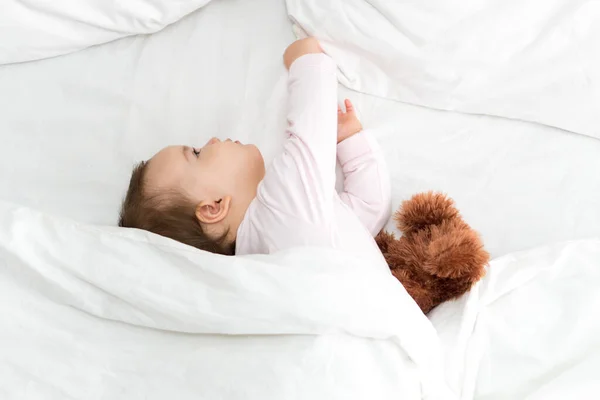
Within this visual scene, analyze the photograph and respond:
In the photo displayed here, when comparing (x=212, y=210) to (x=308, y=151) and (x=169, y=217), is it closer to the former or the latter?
(x=169, y=217)

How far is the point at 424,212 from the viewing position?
39.0 inches

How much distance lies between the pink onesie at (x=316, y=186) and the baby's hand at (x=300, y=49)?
0.10ft

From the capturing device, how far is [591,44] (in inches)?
40.6

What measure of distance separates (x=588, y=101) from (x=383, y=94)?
1.15 feet

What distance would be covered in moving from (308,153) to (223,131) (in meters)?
0.24

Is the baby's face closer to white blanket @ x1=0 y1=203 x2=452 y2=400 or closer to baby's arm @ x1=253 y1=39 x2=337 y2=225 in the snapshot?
baby's arm @ x1=253 y1=39 x2=337 y2=225

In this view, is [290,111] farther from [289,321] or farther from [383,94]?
[289,321]

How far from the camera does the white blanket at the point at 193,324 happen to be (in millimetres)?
747

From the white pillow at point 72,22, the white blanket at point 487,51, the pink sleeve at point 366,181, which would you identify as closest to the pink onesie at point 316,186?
the pink sleeve at point 366,181

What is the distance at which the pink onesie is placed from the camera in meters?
0.93

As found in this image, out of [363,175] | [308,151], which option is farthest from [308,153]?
[363,175]

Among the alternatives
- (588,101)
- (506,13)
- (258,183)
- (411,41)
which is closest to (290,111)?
(258,183)

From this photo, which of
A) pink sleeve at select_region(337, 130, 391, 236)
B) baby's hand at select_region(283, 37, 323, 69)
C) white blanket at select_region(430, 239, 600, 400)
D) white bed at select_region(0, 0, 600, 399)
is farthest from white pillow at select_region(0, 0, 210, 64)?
white blanket at select_region(430, 239, 600, 400)

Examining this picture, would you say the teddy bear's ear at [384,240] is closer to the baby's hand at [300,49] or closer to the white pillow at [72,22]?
the baby's hand at [300,49]
